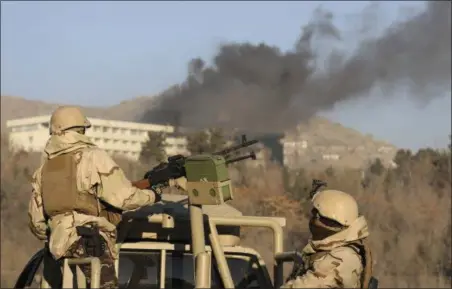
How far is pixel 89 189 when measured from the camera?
521cm

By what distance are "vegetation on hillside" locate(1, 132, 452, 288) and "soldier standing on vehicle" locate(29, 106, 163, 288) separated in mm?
16430

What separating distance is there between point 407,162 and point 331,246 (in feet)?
138

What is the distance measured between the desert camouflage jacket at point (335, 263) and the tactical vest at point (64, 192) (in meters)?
1.27

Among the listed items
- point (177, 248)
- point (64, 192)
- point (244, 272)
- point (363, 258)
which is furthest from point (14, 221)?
point (363, 258)

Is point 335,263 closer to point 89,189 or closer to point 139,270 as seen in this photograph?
point 89,189

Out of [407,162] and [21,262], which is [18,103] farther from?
[21,262]

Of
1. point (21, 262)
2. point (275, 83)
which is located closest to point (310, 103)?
point (275, 83)

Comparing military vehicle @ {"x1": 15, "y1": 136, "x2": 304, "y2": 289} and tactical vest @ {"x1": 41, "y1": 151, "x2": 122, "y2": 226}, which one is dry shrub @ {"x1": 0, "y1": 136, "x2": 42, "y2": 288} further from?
tactical vest @ {"x1": 41, "y1": 151, "x2": 122, "y2": 226}

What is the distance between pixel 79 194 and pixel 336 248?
1.47 m

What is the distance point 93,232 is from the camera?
5.09m

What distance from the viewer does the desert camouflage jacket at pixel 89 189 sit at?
16.9 feet

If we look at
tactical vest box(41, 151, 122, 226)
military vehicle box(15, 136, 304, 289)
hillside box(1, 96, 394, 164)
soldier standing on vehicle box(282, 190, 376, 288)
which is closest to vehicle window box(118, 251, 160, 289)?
military vehicle box(15, 136, 304, 289)

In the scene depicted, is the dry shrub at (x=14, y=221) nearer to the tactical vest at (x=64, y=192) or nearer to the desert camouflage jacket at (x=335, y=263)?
the tactical vest at (x=64, y=192)

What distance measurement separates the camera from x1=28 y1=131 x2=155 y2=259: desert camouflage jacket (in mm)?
5156
